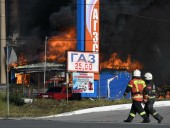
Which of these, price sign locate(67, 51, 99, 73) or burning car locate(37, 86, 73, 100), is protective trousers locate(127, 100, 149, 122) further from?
burning car locate(37, 86, 73, 100)

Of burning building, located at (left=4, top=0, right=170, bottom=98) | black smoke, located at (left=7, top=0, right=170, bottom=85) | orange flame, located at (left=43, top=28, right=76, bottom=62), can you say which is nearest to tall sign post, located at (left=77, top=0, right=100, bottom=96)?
burning building, located at (left=4, top=0, right=170, bottom=98)

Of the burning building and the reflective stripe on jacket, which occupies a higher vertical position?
the burning building

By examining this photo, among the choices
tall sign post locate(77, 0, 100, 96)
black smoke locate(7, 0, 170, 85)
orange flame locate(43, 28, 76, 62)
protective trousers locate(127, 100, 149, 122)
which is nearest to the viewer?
protective trousers locate(127, 100, 149, 122)

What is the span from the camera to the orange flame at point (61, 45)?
50.3 meters

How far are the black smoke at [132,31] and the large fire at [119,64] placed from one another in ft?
2.74

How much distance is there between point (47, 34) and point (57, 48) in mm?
1796

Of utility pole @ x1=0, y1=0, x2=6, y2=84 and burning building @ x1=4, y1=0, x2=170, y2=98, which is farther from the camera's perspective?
burning building @ x1=4, y1=0, x2=170, y2=98

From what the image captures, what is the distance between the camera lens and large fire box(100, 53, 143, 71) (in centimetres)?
4516

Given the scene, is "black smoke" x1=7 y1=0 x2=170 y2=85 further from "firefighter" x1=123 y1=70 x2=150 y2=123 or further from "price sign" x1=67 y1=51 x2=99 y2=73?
"firefighter" x1=123 y1=70 x2=150 y2=123

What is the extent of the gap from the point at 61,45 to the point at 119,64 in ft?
27.2

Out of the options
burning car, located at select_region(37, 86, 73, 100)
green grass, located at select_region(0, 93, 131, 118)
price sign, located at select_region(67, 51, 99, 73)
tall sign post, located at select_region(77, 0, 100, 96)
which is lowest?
green grass, located at select_region(0, 93, 131, 118)

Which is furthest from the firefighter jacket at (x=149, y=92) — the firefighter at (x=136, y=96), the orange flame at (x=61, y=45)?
the orange flame at (x=61, y=45)

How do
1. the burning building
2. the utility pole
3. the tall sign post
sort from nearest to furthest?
the tall sign post → the utility pole → the burning building

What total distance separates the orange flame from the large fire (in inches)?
193
